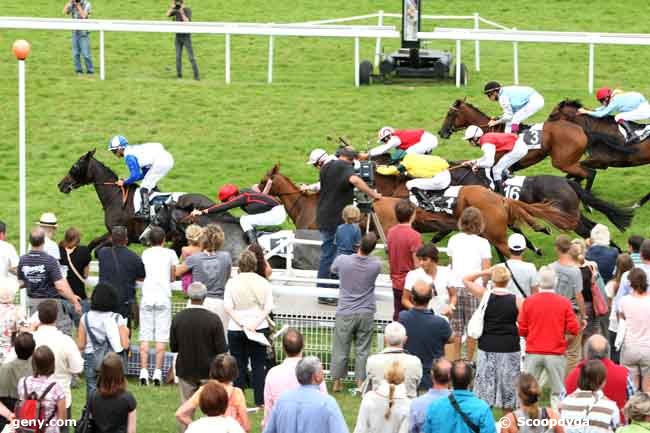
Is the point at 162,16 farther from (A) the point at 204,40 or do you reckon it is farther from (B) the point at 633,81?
(B) the point at 633,81

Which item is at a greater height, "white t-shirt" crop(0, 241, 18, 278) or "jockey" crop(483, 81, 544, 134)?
"jockey" crop(483, 81, 544, 134)

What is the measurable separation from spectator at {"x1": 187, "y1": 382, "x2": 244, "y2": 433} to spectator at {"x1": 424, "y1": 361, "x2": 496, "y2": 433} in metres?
0.95

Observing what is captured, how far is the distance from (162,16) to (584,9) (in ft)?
23.7

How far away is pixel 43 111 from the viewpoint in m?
18.5

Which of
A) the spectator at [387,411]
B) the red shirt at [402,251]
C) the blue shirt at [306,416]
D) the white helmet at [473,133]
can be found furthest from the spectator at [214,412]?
the white helmet at [473,133]

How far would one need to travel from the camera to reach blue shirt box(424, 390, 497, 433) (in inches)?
277

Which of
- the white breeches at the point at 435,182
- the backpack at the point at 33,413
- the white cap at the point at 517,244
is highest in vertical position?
the white cap at the point at 517,244

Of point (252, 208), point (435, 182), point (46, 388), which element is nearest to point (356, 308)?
point (46, 388)

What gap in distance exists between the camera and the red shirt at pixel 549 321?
8773mm

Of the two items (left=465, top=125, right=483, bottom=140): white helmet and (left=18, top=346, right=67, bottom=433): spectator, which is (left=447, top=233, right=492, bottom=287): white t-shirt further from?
(left=465, top=125, right=483, bottom=140): white helmet

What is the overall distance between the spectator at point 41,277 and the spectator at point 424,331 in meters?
2.62

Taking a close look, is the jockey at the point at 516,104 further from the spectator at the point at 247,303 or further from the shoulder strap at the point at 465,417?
the shoulder strap at the point at 465,417

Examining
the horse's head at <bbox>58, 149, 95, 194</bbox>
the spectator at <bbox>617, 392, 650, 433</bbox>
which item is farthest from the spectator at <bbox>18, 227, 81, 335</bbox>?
the spectator at <bbox>617, 392, 650, 433</bbox>

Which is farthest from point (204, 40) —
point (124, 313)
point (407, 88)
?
point (124, 313)
